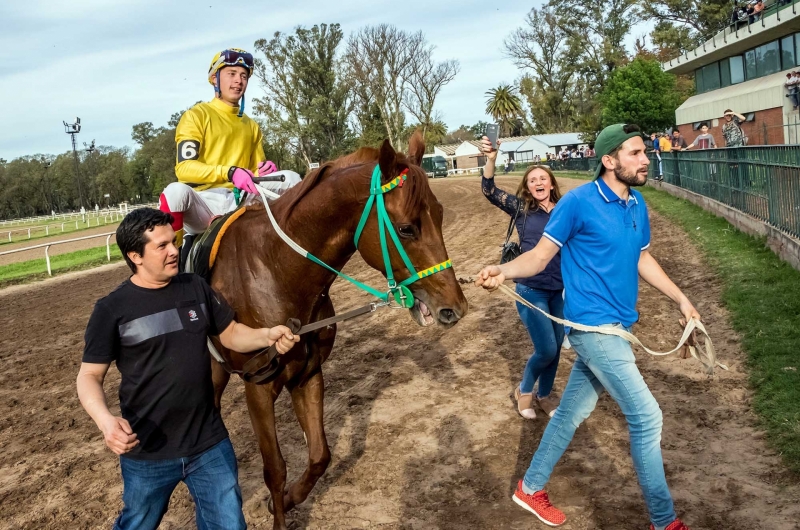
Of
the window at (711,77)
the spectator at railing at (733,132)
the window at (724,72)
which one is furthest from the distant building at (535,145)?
the spectator at railing at (733,132)

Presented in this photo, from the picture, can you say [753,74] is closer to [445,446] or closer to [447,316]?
[445,446]

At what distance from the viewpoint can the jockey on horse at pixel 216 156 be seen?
445 cm

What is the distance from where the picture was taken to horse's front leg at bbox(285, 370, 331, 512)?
402 cm

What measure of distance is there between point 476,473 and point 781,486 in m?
1.84

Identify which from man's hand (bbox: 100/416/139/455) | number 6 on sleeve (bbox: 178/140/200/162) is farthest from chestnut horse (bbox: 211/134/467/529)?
man's hand (bbox: 100/416/139/455)

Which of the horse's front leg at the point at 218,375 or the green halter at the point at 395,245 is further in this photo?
the horse's front leg at the point at 218,375

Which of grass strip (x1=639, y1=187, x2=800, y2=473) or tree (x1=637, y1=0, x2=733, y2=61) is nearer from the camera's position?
grass strip (x1=639, y1=187, x2=800, y2=473)

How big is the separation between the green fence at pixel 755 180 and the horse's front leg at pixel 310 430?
288 inches

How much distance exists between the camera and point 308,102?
44000 mm

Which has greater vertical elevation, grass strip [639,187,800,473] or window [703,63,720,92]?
window [703,63,720,92]

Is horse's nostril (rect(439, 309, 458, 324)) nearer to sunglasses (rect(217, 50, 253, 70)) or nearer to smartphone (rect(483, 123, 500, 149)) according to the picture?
smartphone (rect(483, 123, 500, 149))

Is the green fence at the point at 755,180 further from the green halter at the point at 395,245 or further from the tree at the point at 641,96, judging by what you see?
the tree at the point at 641,96

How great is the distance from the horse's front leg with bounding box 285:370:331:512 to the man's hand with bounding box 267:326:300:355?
98cm

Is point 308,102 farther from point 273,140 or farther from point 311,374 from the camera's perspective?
point 311,374
